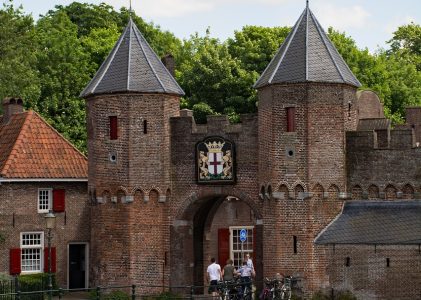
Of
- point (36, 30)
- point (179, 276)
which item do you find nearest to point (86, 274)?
point (179, 276)

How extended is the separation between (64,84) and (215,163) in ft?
75.4

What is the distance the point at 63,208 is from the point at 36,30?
26241 millimetres

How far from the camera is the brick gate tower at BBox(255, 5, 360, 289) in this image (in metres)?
39.6

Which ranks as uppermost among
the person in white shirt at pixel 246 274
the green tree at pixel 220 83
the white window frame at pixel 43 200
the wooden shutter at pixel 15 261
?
the green tree at pixel 220 83

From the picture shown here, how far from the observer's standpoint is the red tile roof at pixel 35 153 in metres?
46.2

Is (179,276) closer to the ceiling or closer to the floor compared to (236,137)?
closer to the floor

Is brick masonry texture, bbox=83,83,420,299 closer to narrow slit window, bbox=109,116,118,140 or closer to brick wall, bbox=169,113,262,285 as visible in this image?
brick wall, bbox=169,113,262,285

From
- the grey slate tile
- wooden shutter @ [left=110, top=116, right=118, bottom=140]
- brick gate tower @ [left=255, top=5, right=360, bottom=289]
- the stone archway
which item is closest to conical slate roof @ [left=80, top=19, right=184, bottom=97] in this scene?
wooden shutter @ [left=110, top=116, right=118, bottom=140]

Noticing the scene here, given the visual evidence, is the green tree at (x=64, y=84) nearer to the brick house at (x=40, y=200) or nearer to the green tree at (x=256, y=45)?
the green tree at (x=256, y=45)

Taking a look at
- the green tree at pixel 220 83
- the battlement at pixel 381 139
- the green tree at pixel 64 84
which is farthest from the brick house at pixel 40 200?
the green tree at pixel 220 83

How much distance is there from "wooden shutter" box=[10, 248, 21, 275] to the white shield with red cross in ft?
28.3

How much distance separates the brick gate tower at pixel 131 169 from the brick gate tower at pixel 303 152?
13.1 ft

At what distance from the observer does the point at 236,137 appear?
136 feet

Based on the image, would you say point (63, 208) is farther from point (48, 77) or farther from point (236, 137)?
point (48, 77)
